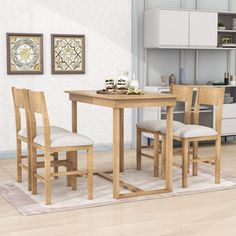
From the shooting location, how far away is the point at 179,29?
7.11 metres

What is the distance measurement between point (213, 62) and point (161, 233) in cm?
453

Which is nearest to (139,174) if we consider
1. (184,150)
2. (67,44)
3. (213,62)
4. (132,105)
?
(184,150)

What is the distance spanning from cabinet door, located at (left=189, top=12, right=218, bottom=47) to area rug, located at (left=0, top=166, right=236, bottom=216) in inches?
85.7

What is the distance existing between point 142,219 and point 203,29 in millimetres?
3869

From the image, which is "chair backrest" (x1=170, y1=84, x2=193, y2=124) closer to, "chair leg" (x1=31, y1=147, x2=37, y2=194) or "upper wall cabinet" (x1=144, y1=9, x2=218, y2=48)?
"upper wall cabinet" (x1=144, y1=9, x2=218, y2=48)

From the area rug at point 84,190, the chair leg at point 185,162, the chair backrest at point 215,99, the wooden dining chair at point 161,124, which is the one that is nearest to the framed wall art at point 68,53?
the wooden dining chair at point 161,124

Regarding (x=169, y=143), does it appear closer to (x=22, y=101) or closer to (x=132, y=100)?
(x=132, y=100)

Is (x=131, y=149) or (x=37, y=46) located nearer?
(x=37, y=46)

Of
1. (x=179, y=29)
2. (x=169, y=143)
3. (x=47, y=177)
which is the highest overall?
(x=179, y=29)

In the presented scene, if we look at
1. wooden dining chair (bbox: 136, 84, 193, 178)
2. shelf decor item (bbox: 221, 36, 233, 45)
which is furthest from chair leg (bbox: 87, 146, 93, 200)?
shelf decor item (bbox: 221, 36, 233, 45)

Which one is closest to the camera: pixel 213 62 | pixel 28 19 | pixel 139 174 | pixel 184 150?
pixel 184 150

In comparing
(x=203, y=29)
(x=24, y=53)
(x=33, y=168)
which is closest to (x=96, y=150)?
(x=24, y=53)

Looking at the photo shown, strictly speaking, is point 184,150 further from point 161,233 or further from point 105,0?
point 105,0

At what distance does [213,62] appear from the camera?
784cm
